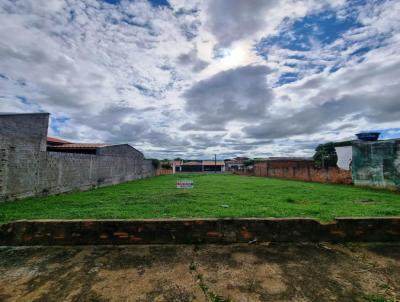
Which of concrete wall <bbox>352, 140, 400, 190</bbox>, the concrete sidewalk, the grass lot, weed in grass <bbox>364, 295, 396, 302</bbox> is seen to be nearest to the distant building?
A: concrete wall <bbox>352, 140, 400, 190</bbox>

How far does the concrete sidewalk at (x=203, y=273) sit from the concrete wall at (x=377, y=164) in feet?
31.5

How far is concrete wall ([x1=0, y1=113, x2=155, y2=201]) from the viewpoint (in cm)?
675

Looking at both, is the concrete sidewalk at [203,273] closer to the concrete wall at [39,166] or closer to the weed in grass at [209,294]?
the weed in grass at [209,294]

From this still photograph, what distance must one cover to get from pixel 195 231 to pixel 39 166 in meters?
7.56

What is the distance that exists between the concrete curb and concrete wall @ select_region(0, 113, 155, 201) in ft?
14.4

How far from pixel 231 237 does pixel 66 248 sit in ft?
8.73

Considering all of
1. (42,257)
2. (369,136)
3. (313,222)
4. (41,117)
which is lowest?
(42,257)

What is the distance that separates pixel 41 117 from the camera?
45.2 ft

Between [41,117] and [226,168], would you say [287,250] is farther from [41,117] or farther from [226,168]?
[226,168]

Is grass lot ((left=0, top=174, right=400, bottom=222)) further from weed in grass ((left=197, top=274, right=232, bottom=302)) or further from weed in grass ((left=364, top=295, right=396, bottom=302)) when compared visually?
weed in grass ((left=197, top=274, right=232, bottom=302))

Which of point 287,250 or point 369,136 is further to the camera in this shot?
point 369,136

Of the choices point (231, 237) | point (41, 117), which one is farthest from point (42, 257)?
Result: point (41, 117)

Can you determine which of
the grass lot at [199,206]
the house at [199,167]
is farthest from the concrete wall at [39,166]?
the house at [199,167]

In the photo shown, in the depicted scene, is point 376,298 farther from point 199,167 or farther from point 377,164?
point 199,167
